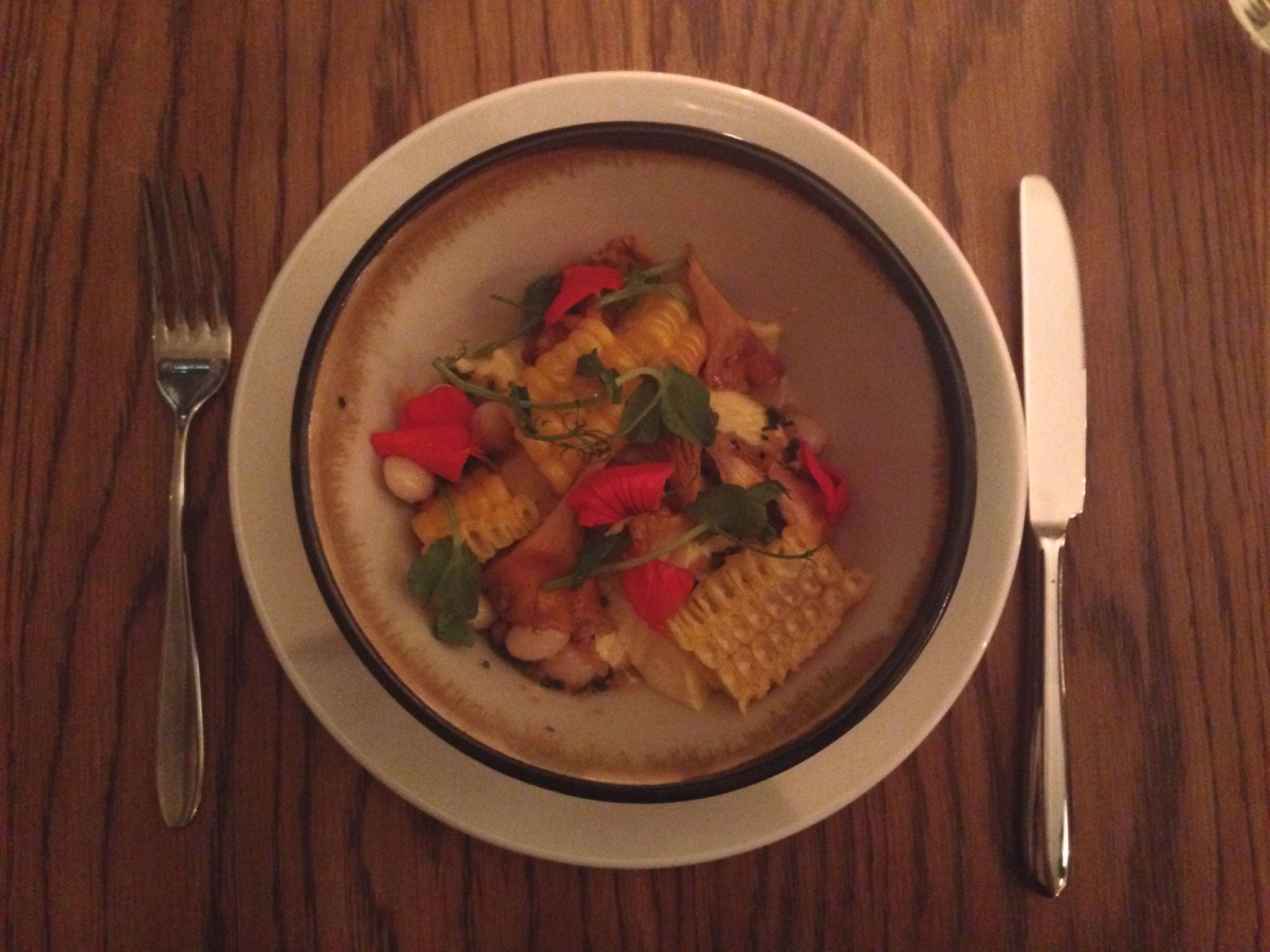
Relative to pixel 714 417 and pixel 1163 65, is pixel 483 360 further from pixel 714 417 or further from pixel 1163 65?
pixel 1163 65

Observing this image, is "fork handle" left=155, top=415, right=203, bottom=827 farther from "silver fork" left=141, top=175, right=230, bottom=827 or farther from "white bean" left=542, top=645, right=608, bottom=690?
"white bean" left=542, top=645, right=608, bottom=690

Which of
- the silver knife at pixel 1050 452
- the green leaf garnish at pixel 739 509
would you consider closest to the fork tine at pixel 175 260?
the green leaf garnish at pixel 739 509

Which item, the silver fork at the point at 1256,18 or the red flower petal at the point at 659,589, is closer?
the red flower petal at the point at 659,589

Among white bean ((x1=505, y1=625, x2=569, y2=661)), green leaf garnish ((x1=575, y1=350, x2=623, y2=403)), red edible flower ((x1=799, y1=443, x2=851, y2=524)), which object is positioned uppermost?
green leaf garnish ((x1=575, y1=350, x2=623, y2=403))

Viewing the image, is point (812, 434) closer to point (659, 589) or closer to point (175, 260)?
point (659, 589)

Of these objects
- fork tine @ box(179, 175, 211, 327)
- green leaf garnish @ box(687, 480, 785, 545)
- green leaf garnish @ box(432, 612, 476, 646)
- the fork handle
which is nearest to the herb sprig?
green leaf garnish @ box(687, 480, 785, 545)

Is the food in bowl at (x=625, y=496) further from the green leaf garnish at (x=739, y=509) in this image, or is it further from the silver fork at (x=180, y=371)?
the silver fork at (x=180, y=371)

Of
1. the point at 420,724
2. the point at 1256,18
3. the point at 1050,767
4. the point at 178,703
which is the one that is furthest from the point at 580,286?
the point at 1256,18
